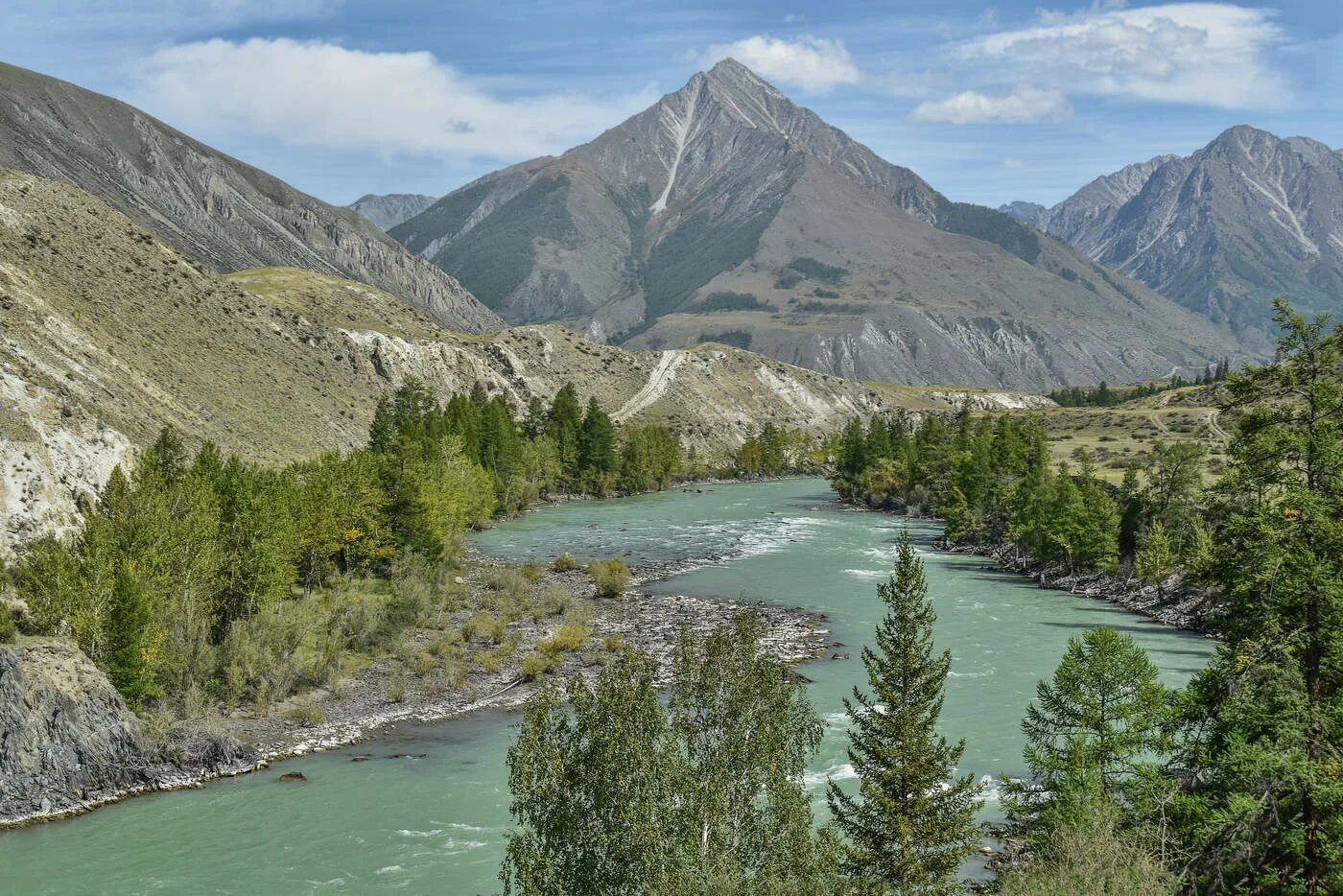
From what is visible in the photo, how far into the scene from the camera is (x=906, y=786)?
27.5 m

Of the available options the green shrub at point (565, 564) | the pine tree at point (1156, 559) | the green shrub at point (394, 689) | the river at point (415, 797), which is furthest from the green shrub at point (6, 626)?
the pine tree at point (1156, 559)

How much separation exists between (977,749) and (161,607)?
40.7 meters

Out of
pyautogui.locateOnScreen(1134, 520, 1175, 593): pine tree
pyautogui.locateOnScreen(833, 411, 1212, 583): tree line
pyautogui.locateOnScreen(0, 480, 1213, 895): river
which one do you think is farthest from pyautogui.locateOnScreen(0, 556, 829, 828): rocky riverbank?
pyautogui.locateOnScreen(833, 411, 1212, 583): tree line

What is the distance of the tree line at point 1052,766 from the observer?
22594mm

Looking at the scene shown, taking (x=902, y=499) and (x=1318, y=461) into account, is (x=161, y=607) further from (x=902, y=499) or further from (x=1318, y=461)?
(x=902, y=499)

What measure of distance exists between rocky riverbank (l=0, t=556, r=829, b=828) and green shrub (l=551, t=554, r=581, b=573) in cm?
2241

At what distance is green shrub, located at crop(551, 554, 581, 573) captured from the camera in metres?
90.2

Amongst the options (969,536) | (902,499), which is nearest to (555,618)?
(969,536)

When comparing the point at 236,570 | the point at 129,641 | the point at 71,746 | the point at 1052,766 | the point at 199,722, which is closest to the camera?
the point at 1052,766

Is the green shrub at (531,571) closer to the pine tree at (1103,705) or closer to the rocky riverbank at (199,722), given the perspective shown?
the rocky riverbank at (199,722)

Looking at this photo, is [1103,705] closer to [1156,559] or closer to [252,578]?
[252,578]

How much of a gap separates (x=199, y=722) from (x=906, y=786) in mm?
33801

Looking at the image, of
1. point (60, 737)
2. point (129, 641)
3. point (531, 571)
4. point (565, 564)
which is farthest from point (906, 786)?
point (565, 564)

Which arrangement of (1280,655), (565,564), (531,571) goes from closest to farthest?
(1280,655) < (531,571) < (565,564)
